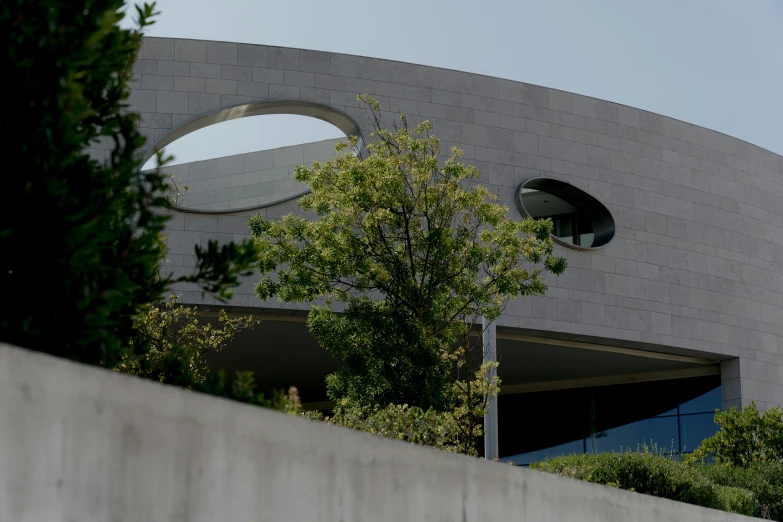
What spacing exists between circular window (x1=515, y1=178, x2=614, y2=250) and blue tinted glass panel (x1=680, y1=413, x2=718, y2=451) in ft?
19.5

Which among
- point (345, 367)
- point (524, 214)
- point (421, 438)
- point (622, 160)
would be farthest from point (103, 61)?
point (622, 160)

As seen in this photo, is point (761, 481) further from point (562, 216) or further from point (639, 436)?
point (639, 436)

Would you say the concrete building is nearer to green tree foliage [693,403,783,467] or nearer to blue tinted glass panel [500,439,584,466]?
blue tinted glass panel [500,439,584,466]

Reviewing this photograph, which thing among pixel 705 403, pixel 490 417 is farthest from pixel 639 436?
pixel 490 417

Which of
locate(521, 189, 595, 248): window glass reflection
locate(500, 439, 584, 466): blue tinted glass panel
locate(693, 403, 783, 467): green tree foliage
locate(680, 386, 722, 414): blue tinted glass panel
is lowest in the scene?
locate(500, 439, 584, 466): blue tinted glass panel

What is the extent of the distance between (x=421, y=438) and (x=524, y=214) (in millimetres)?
11247

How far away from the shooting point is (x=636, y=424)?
26578mm

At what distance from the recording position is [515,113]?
22188 mm

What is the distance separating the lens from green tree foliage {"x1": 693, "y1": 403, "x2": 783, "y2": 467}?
1884 cm

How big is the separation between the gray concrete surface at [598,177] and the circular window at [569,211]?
0.24 m

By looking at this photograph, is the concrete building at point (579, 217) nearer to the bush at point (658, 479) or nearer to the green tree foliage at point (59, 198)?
the bush at point (658, 479)

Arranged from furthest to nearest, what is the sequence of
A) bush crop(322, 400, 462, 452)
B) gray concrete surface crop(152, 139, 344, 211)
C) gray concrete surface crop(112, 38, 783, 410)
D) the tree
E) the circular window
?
gray concrete surface crop(152, 139, 344, 211)
the circular window
gray concrete surface crop(112, 38, 783, 410)
the tree
bush crop(322, 400, 462, 452)

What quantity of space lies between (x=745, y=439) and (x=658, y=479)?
23.8 feet

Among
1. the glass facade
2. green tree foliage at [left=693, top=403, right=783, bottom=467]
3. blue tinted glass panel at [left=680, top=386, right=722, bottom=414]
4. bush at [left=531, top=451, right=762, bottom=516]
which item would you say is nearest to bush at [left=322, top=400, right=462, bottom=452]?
bush at [left=531, top=451, right=762, bottom=516]
